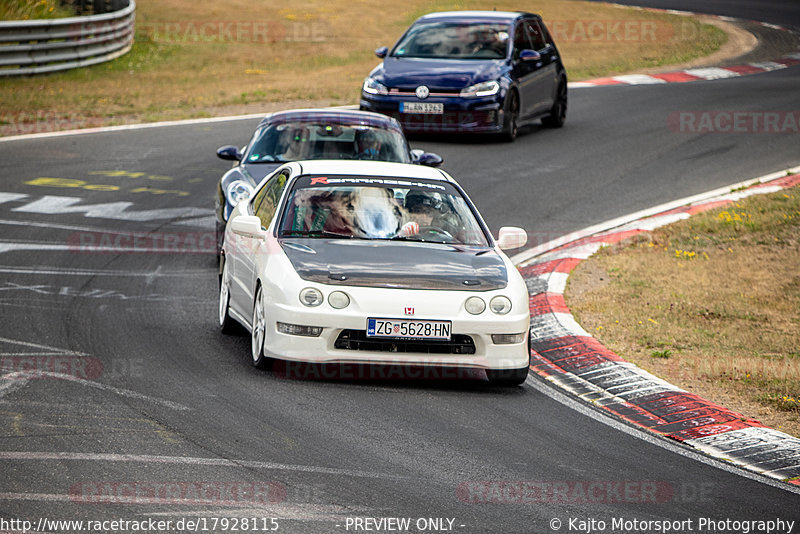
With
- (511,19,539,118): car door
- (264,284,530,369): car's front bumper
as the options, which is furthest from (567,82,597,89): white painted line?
(264,284,530,369): car's front bumper

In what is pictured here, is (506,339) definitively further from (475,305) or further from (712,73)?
(712,73)

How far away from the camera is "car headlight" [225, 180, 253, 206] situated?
12242 mm

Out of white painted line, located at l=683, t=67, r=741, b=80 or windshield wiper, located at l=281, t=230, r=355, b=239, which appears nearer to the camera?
windshield wiper, located at l=281, t=230, r=355, b=239

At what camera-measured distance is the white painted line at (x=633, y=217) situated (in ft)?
44.4

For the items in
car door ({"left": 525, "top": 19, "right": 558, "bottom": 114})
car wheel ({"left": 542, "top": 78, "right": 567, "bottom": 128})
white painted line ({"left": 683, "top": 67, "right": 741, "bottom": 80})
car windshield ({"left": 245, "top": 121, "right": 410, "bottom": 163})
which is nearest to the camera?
car windshield ({"left": 245, "top": 121, "right": 410, "bottom": 163})

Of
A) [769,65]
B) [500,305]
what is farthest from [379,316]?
[769,65]

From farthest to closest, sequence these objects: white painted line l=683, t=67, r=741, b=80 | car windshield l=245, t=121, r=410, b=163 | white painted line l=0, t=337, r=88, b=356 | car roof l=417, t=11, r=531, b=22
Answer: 1. white painted line l=683, t=67, r=741, b=80
2. car roof l=417, t=11, r=531, b=22
3. car windshield l=245, t=121, r=410, b=163
4. white painted line l=0, t=337, r=88, b=356

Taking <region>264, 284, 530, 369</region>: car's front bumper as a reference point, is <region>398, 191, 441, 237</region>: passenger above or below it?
above

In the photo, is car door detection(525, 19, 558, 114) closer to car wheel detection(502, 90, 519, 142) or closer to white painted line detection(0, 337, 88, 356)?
car wheel detection(502, 90, 519, 142)

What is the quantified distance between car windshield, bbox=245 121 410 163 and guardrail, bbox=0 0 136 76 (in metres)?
11.9

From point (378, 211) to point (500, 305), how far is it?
138 centimetres

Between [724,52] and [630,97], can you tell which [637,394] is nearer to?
[630,97]

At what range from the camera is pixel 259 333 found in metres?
8.71

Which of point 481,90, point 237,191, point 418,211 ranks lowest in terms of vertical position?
point 481,90
